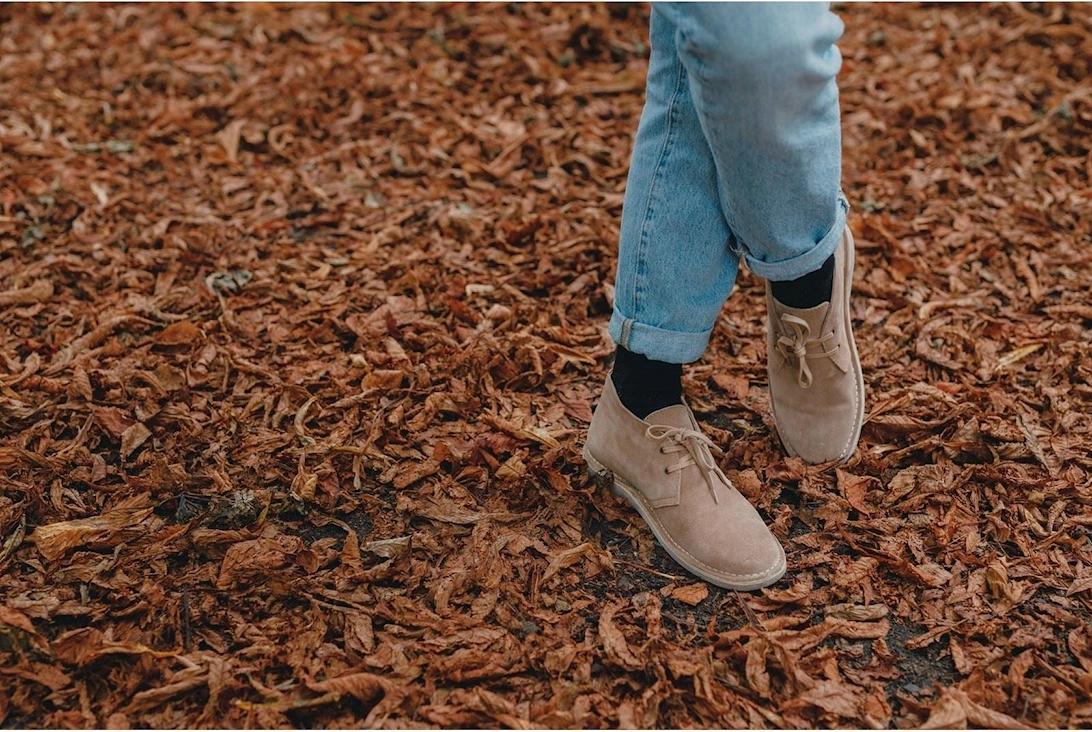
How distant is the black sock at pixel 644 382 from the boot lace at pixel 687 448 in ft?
0.17

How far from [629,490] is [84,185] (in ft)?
7.38

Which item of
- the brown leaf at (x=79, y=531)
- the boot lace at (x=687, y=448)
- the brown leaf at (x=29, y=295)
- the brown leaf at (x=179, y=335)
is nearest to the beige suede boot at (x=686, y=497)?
the boot lace at (x=687, y=448)

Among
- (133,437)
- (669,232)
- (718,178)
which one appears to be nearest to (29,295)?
(133,437)

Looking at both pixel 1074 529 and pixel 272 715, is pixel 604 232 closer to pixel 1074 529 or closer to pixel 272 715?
pixel 1074 529

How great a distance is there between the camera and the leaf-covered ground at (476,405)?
180 centimetres

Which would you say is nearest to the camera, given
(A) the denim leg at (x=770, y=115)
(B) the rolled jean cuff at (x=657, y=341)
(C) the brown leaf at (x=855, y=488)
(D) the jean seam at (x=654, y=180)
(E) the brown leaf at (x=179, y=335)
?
(A) the denim leg at (x=770, y=115)

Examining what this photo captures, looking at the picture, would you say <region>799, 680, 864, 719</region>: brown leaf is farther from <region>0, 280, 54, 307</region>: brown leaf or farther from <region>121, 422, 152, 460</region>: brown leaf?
<region>0, 280, 54, 307</region>: brown leaf

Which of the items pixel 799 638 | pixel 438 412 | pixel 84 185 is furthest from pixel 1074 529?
pixel 84 185

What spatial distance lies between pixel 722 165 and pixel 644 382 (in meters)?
0.54

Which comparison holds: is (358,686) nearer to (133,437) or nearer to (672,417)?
(672,417)

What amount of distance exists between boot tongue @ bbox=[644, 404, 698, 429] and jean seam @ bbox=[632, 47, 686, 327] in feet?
0.83

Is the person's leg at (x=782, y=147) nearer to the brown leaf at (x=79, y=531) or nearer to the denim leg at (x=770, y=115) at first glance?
the denim leg at (x=770, y=115)

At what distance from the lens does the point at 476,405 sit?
242 centimetres

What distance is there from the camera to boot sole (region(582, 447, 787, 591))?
196 cm
